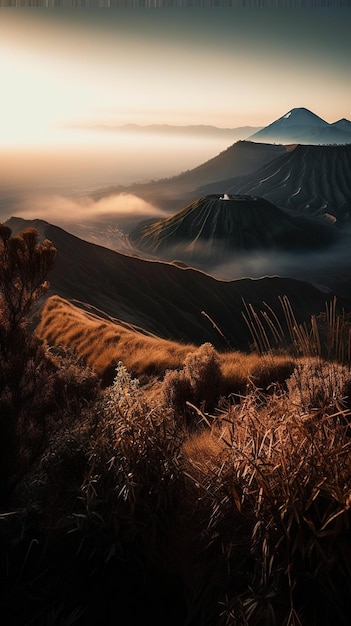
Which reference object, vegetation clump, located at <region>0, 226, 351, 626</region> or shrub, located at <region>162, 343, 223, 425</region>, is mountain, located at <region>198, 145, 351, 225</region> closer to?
shrub, located at <region>162, 343, 223, 425</region>

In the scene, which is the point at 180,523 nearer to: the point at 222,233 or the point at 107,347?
the point at 107,347

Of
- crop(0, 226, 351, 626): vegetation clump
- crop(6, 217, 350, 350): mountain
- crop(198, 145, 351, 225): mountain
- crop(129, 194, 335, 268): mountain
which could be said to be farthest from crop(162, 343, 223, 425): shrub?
crop(198, 145, 351, 225): mountain

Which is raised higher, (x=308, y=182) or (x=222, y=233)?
(x=308, y=182)

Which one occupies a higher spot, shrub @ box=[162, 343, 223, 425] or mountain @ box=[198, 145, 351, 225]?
mountain @ box=[198, 145, 351, 225]

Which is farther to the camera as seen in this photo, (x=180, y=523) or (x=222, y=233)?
(x=222, y=233)

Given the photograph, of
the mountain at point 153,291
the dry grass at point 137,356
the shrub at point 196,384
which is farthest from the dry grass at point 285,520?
the mountain at point 153,291

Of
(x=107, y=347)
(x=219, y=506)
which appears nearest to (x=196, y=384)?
(x=219, y=506)

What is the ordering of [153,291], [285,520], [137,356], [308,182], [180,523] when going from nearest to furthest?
1. [285,520]
2. [180,523]
3. [137,356]
4. [153,291]
5. [308,182]

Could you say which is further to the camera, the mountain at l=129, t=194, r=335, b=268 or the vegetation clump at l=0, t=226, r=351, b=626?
the mountain at l=129, t=194, r=335, b=268
